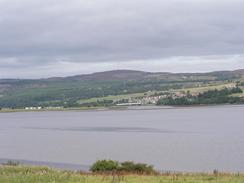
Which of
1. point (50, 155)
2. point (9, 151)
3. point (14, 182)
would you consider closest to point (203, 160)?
point (50, 155)

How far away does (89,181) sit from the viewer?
17.4m

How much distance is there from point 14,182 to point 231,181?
7.04m

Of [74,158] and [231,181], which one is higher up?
[231,181]

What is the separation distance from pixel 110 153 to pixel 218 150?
44.0 ft

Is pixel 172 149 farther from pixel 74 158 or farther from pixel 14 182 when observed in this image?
pixel 14 182

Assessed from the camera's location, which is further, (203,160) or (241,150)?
(241,150)

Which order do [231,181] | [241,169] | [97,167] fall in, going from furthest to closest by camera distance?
[241,169] < [97,167] < [231,181]

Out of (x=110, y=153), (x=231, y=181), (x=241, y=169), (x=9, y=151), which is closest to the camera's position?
(x=231, y=181)

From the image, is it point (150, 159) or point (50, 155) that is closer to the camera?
point (150, 159)

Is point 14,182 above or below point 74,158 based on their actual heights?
above

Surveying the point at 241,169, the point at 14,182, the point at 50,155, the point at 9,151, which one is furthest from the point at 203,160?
the point at 14,182

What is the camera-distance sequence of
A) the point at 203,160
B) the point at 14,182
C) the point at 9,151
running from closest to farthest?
the point at 14,182, the point at 203,160, the point at 9,151

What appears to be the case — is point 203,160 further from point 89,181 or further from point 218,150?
point 89,181

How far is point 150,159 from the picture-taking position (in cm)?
5709
